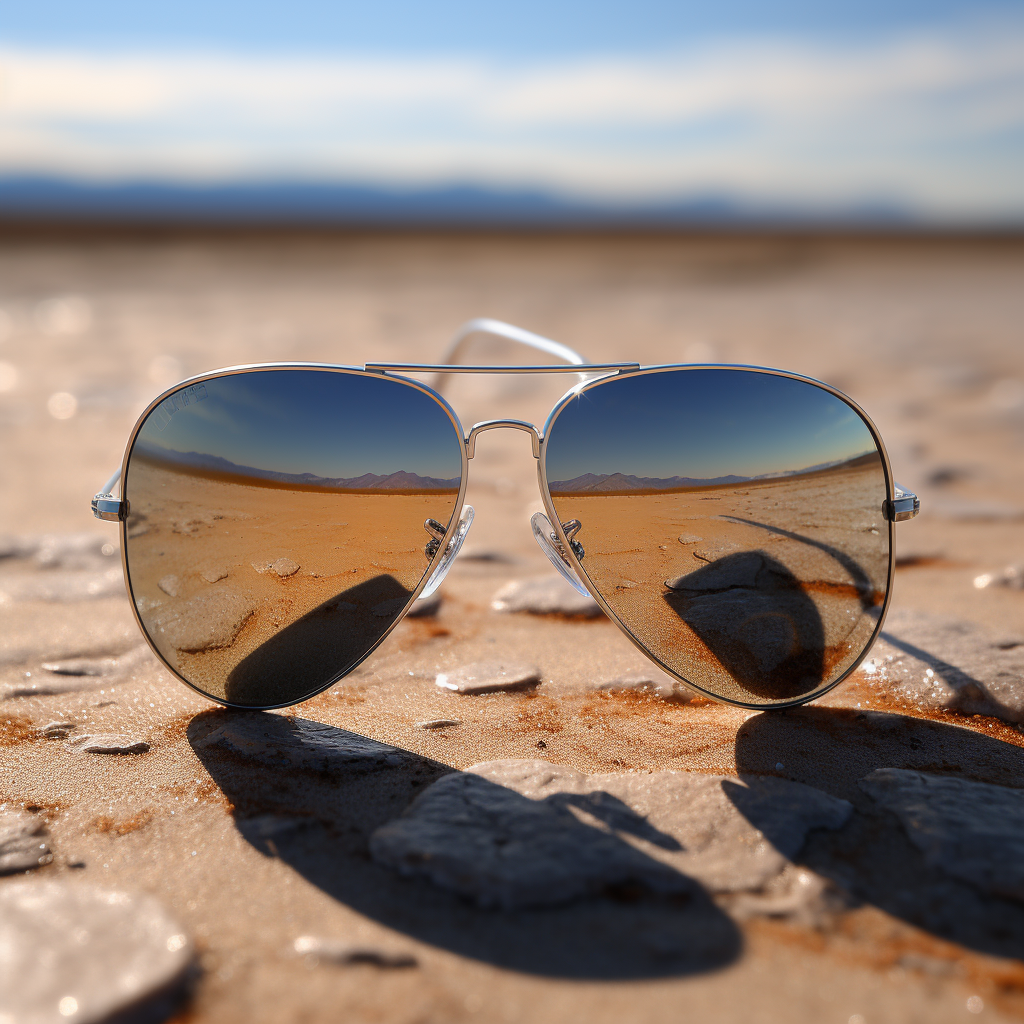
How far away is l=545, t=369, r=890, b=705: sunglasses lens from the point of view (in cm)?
156

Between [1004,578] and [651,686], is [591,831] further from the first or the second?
[1004,578]

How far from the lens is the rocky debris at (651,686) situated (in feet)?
5.56

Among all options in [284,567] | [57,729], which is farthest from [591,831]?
[57,729]

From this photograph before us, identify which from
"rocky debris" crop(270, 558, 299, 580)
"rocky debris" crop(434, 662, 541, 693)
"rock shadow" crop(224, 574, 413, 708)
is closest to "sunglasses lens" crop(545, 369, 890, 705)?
"rocky debris" crop(434, 662, 541, 693)

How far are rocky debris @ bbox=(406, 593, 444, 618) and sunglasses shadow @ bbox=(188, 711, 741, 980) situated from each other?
0.58 metres

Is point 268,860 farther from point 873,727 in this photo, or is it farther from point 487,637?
point 873,727

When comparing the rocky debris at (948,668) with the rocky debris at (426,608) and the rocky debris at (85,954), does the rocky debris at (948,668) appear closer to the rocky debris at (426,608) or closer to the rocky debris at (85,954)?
the rocky debris at (426,608)

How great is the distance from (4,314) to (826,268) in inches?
500

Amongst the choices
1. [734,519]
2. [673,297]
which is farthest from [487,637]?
[673,297]

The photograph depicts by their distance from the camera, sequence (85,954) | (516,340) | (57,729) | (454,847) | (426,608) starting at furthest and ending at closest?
1. (516,340)
2. (426,608)
3. (57,729)
4. (454,847)
5. (85,954)

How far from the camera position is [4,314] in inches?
310

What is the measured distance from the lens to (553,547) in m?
1.68

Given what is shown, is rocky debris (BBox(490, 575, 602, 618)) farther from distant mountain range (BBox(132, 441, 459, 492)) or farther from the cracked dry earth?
distant mountain range (BBox(132, 441, 459, 492))

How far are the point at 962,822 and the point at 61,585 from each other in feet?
6.74
